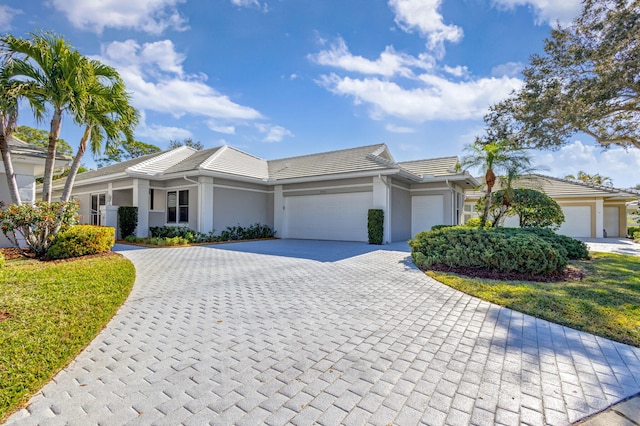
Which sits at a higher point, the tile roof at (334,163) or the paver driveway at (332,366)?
the tile roof at (334,163)

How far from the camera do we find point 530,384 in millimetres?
2777

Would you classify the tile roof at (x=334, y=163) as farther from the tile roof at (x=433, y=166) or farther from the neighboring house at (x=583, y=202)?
the neighboring house at (x=583, y=202)

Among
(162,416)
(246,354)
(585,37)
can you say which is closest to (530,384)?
(246,354)

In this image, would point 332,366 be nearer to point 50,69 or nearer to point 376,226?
point 50,69

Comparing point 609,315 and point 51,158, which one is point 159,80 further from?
point 609,315

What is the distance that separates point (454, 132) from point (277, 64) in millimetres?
9941

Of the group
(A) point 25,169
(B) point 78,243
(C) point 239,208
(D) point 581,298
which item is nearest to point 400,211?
(C) point 239,208

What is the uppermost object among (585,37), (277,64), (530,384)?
(585,37)

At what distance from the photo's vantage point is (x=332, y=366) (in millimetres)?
3076

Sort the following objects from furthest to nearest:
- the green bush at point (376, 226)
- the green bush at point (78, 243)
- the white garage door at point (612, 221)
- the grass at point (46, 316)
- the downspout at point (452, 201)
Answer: the white garage door at point (612, 221) → the downspout at point (452, 201) → the green bush at point (376, 226) → the green bush at point (78, 243) → the grass at point (46, 316)

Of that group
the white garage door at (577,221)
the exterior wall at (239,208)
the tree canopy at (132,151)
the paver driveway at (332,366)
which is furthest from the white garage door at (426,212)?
the tree canopy at (132,151)

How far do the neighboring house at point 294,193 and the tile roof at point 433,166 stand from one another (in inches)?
2.3

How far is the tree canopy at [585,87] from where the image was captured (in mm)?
10273

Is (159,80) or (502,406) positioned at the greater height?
(159,80)
